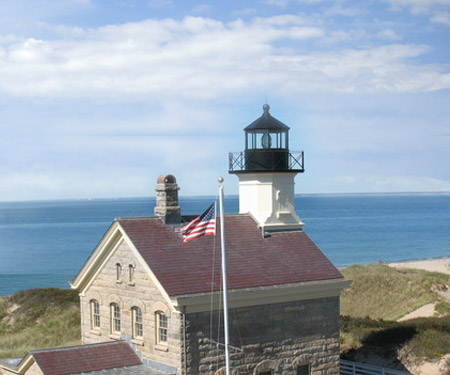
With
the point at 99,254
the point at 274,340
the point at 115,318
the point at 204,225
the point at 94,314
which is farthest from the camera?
the point at 94,314

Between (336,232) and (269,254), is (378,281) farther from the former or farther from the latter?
(336,232)

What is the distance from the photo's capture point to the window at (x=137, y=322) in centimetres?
1758

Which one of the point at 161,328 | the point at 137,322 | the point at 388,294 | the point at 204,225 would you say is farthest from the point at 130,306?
the point at 388,294

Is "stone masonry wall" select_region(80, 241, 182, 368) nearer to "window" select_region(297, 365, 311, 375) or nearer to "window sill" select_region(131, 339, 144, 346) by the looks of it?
"window sill" select_region(131, 339, 144, 346)

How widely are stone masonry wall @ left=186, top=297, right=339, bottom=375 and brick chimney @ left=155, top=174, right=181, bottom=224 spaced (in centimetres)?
331

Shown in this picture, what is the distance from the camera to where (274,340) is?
17672 millimetres

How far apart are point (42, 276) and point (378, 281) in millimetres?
41089

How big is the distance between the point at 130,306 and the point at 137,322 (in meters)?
0.47

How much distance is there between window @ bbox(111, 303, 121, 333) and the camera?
18.5 m

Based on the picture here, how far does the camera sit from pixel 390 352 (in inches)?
845

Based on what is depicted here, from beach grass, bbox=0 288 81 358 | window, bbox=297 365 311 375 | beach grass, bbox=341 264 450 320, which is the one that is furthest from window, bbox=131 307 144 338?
beach grass, bbox=341 264 450 320

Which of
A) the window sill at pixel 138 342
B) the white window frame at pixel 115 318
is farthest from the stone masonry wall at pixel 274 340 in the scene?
the white window frame at pixel 115 318

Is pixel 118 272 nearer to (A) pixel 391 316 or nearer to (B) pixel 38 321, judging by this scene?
(B) pixel 38 321

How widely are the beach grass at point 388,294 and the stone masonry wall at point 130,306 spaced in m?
17.6
